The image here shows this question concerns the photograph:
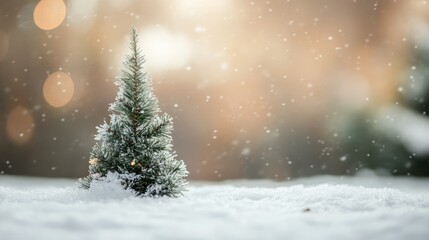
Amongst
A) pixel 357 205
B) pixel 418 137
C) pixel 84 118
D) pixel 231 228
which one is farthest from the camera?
pixel 84 118

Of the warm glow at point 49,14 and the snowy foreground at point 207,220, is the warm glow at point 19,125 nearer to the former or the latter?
the warm glow at point 49,14

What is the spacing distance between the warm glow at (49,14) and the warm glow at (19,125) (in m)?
3.81

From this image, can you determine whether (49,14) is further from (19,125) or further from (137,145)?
(137,145)

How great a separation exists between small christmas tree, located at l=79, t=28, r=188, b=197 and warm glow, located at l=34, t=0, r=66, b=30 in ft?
48.9

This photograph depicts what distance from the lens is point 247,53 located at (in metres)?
19.4

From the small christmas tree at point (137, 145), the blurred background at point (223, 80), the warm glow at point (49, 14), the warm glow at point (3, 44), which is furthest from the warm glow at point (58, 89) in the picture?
the small christmas tree at point (137, 145)

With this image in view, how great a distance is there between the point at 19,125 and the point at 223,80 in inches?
336

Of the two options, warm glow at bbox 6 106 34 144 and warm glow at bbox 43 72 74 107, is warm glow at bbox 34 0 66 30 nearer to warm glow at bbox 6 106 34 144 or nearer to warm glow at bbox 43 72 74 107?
warm glow at bbox 43 72 74 107

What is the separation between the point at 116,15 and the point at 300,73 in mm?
8174

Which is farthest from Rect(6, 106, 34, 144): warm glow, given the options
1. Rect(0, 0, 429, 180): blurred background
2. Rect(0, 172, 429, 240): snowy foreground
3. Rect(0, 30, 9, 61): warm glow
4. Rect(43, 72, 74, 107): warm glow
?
Rect(0, 172, 429, 240): snowy foreground

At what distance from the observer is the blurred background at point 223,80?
56.1 feet

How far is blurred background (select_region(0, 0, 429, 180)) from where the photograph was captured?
17.1 metres

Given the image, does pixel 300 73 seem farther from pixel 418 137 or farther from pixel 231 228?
pixel 231 228

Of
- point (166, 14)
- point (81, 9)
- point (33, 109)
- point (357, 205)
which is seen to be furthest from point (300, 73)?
point (357, 205)
